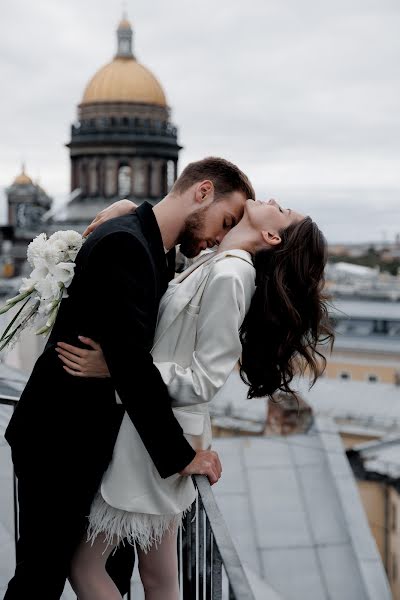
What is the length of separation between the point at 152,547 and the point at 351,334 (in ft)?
98.5

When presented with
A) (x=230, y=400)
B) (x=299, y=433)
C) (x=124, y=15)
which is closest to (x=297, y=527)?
(x=299, y=433)

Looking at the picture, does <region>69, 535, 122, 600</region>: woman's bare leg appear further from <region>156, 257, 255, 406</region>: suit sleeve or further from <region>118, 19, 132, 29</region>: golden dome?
<region>118, 19, 132, 29</region>: golden dome

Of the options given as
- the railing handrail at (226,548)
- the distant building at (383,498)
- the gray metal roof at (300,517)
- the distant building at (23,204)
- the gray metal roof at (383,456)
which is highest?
the railing handrail at (226,548)

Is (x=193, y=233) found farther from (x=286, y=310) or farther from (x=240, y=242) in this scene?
(x=286, y=310)

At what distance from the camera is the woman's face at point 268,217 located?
274 centimetres

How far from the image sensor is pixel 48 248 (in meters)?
2.86

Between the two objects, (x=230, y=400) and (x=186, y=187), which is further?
(x=230, y=400)

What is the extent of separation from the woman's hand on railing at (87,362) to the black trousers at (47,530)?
32cm

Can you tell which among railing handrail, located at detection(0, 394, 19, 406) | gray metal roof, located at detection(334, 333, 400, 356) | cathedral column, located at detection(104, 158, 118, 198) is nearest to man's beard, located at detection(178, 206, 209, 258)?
railing handrail, located at detection(0, 394, 19, 406)

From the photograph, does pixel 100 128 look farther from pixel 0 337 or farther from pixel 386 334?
pixel 0 337

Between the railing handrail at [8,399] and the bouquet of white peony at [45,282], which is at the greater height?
the bouquet of white peony at [45,282]

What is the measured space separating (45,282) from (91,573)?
3.24ft

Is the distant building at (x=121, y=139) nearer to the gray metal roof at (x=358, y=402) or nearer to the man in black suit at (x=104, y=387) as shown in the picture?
the gray metal roof at (x=358, y=402)

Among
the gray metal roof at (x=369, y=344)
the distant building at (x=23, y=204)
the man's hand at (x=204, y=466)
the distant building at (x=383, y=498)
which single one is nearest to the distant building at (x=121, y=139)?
the gray metal roof at (x=369, y=344)
